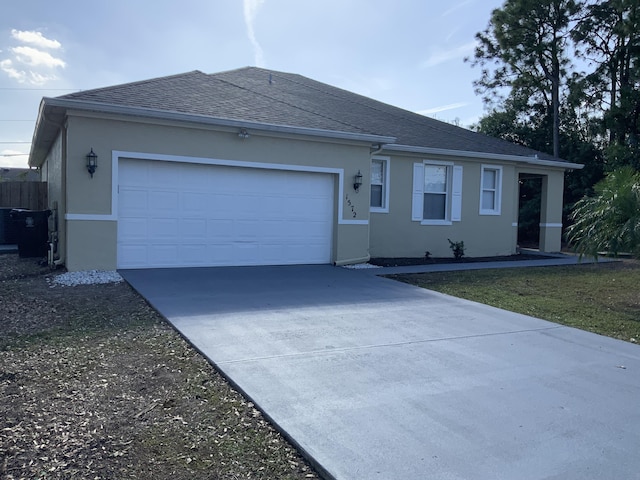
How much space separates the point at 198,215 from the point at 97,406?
7268mm

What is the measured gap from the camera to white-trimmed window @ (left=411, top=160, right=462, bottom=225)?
1445 cm

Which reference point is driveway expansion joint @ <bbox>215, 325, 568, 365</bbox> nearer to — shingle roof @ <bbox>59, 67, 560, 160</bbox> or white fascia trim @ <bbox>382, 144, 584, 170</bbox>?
shingle roof @ <bbox>59, 67, 560, 160</bbox>

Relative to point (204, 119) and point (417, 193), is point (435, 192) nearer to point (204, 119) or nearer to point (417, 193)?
point (417, 193)

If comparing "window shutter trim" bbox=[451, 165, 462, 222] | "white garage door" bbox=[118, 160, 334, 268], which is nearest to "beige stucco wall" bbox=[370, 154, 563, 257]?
"window shutter trim" bbox=[451, 165, 462, 222]

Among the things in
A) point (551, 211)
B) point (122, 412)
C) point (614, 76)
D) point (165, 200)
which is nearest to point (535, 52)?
point (614, 76)

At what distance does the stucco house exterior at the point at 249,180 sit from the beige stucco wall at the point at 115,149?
0.9 inches

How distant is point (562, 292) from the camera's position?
9531 mm

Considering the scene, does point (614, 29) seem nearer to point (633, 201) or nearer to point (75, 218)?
point (633, 201)

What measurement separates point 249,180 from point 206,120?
1645mm

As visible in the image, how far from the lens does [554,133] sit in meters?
24.9

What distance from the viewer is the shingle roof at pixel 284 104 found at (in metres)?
10.7

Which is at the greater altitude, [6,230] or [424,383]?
[6,230]

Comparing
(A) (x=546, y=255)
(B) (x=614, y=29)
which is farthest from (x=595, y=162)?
(A) (x=546, y=255)

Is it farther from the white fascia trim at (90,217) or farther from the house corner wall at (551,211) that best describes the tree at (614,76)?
the white fascia trim at (90,217)
